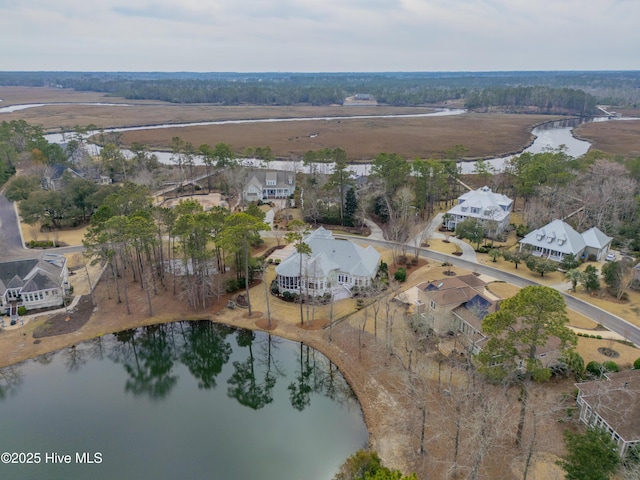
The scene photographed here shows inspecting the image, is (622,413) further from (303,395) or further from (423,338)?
(303,395)

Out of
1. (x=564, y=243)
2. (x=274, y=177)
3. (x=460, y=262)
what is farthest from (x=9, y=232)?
(x=564, y=243)

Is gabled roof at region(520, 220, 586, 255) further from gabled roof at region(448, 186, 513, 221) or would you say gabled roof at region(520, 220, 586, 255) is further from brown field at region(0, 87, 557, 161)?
brown field at region(0, 87, 557, 161)

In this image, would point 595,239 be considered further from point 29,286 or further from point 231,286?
point 29,286

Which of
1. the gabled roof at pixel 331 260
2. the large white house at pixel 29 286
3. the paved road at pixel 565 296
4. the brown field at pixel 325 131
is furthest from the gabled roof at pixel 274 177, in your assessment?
the large white house at pixel 29 286

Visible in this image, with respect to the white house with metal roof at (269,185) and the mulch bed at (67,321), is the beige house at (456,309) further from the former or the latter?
the white house with metal roof at (269,185)

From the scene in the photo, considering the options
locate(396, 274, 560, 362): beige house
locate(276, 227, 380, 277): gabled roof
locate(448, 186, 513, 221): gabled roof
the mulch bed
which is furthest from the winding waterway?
the mulch bed

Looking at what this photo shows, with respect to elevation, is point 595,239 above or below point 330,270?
above
